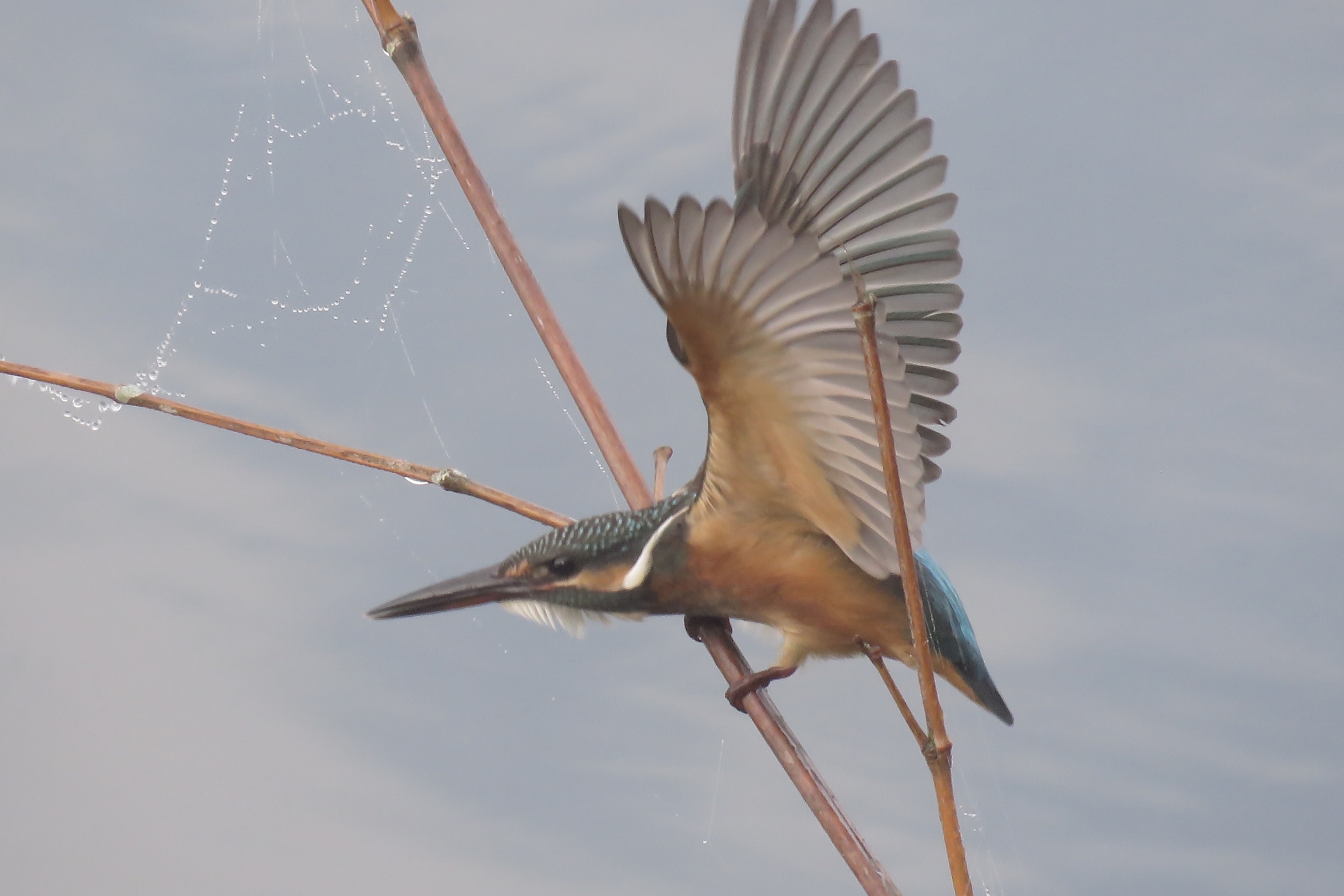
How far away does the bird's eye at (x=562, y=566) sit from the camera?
0.72m

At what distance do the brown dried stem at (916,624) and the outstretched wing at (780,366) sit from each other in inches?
6.3

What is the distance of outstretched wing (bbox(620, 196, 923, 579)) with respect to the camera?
1.87 feet

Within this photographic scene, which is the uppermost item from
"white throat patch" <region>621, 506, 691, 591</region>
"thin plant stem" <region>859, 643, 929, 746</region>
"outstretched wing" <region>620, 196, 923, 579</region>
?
"outstretched wing" <region>620, 196, 923, 579</region>

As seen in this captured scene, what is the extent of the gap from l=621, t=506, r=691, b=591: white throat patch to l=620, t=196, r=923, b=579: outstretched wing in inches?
1.9

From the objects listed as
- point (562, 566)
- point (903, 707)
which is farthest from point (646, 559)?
point (903, 707)

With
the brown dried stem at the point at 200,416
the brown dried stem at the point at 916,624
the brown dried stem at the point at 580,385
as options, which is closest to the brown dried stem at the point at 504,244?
the brown dried stem at the point at 580,385

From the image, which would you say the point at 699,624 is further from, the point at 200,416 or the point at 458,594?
the point at 200,416

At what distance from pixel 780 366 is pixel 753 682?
0.60ft

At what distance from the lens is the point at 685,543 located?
711 mm

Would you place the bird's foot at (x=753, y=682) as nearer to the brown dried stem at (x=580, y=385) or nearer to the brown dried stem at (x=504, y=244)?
the brown dried stem at (x=580, y=385)

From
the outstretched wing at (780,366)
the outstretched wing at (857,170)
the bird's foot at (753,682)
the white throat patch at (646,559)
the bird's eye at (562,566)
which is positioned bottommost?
the bird's foot at (753,682)

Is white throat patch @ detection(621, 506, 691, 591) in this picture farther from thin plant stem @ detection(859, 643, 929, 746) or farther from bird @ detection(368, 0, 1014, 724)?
thin plant stem @ detection(859, 643, 929, 746)

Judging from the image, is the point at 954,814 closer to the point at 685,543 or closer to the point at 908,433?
the point at 908,433

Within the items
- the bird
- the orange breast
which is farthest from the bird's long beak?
the orange breast
